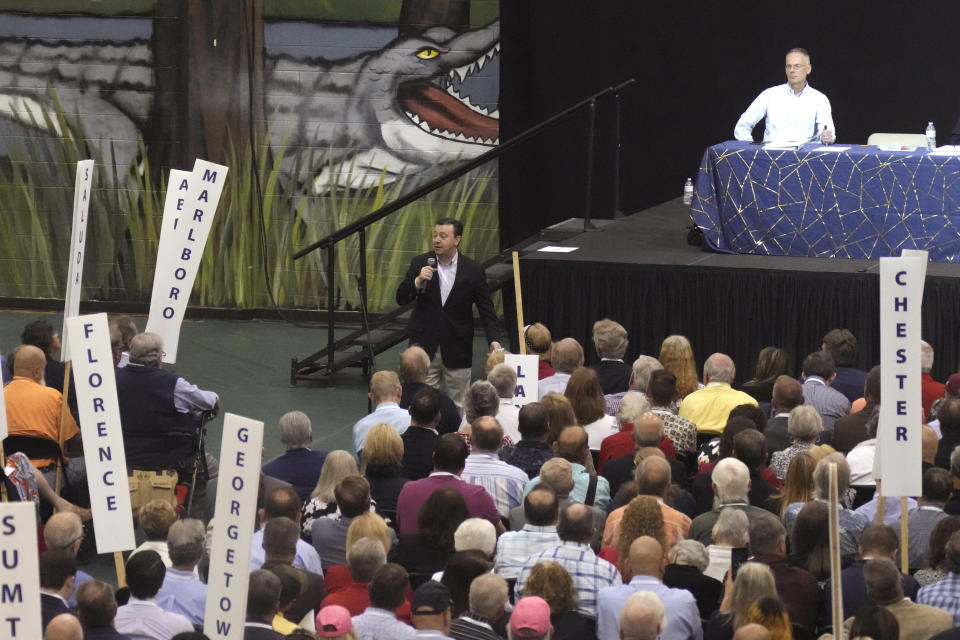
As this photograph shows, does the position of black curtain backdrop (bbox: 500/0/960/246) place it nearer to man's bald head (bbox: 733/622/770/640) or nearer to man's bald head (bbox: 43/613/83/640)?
man's bald head (bbox: 733/622/770/640)

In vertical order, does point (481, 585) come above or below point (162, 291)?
below

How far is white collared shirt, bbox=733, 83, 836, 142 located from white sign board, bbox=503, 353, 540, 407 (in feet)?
14.2

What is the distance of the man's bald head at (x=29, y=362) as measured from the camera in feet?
Answer: 26.2

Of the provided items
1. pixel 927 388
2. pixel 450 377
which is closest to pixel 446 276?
pixel 450 377

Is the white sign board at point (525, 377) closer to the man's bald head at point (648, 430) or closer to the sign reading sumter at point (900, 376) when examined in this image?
the man's bald head at point (648, 430)

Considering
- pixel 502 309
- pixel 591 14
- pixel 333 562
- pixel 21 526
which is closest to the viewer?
pixel 21 526

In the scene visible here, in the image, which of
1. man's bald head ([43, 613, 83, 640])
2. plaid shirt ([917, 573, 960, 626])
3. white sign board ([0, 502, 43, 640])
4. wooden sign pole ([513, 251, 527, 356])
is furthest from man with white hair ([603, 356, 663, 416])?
white sign board ([0, 502, 43, 640])

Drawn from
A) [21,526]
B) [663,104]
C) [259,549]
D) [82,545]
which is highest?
[663,104]

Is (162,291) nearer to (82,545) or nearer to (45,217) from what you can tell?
(82,545)

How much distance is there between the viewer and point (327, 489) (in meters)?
6.52

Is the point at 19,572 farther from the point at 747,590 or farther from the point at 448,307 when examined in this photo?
the point at 448,307

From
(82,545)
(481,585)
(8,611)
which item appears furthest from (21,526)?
(82,545)

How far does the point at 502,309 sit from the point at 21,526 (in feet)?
32.2

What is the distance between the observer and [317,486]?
6.61 m
